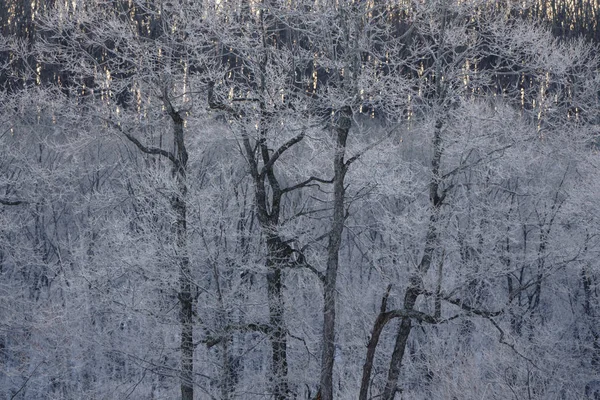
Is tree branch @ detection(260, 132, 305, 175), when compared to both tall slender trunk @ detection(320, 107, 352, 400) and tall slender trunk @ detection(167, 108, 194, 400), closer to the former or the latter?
tall slender trunk @ detection(320, 107, 352, 400)

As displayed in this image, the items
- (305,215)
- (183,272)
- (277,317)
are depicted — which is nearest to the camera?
(183,272)

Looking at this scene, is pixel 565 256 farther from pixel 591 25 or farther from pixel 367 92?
pixel 591 25

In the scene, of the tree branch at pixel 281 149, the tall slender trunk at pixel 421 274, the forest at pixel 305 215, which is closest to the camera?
the tree branch at pixel 281 149

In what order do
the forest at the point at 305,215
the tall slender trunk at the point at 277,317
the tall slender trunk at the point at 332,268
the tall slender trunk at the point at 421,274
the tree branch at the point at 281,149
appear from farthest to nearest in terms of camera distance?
the tall slender trunk at the point at 421,274
the tall slender trunk at the point at 277,317
the forest at the point at 305,215
the tree branch at the point at 281,149
the tall slender trunk at the point at 332,268

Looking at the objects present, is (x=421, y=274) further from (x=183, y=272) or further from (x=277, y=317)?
(x=183, y=272)


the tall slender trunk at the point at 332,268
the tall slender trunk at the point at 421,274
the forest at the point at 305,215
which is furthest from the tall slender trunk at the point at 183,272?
the tall slender trunk at the point at 421,274

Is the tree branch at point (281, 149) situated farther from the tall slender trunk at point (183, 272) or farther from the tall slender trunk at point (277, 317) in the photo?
the tall slender trunk at point (183, 272)

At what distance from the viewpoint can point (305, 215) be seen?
68.5ft

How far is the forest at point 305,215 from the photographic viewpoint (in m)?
15.4

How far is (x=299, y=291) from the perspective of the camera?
1881 cm

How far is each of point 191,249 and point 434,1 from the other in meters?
7.84

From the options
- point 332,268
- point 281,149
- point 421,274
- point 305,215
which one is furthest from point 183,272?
point 305,215

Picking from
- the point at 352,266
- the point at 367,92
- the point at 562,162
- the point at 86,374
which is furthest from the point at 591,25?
the point at 86,374

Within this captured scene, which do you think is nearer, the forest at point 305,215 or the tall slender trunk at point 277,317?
the forest at point 305,215
